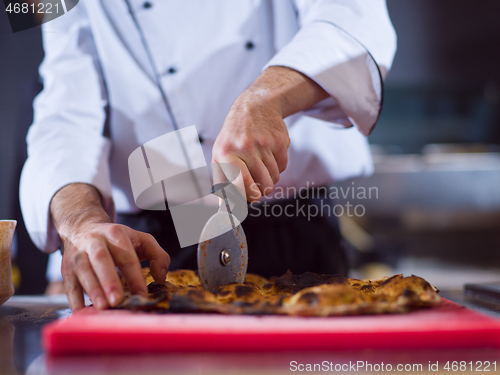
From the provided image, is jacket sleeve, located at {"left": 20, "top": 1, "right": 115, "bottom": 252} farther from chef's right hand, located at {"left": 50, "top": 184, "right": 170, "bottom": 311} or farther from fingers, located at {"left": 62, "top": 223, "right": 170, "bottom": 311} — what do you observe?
fingers, located at {"left": 62, "top": 223, "right": 170, "bottom": 311}

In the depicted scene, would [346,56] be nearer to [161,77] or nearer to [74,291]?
[161,77]

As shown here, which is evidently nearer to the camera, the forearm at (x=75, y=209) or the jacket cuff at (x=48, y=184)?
the forearm at (x=75, y=209)

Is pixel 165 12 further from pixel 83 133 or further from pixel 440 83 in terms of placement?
pixel 440 83

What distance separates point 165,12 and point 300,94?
491 millimetres

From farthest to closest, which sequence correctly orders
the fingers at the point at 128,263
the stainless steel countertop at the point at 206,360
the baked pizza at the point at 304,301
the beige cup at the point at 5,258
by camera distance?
the beige cup at the point at 5,258
the fingers at the point at 128,263
the baked pizza at the point at 304,301
the stainless steel countertop at the point at 206,360

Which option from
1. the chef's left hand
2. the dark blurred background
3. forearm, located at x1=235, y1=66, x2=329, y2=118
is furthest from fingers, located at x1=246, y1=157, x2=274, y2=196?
the dark blurred background

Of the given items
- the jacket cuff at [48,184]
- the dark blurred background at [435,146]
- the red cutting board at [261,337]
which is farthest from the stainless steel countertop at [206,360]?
the dark blurred background at [435,146]

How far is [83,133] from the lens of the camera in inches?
39.8

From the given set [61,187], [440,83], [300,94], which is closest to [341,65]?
[300,94]

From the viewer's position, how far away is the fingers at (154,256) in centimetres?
66

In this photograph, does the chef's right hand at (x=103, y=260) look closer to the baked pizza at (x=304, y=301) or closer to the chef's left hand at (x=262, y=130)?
the baked pizza at (x=304, y=301)

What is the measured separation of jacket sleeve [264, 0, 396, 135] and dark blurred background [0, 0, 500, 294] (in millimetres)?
1967

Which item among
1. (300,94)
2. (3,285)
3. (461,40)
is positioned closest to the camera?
(3,285)

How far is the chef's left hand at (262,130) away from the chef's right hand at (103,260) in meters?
0.18
